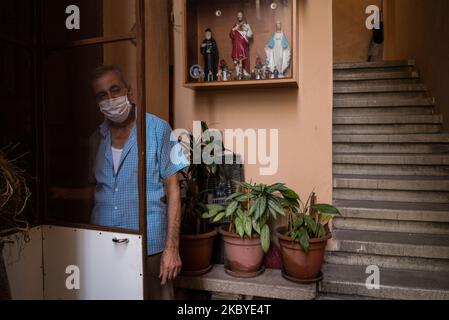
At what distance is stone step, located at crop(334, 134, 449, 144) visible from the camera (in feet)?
10.1

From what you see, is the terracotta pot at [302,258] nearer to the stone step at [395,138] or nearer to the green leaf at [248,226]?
the green leaf at [248,226]

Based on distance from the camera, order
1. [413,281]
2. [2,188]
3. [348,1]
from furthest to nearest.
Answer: [348,1] → [413,281] → [2,188]

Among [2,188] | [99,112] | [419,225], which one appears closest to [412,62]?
[419,225]

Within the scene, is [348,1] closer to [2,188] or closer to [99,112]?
[99,112]

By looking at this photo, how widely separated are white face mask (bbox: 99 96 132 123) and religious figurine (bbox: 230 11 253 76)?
110 cm

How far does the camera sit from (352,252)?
2311 millimetres

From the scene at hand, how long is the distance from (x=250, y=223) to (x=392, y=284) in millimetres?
916

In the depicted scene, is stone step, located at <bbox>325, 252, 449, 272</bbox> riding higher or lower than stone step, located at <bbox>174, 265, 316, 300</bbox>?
higher

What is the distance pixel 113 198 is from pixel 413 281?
1.79m

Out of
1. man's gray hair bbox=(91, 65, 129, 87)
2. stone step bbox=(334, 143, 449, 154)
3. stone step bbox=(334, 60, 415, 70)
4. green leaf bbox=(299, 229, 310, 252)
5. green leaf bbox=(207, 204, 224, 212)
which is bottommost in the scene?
green leaf bbox=(299, 229, 310, 252)

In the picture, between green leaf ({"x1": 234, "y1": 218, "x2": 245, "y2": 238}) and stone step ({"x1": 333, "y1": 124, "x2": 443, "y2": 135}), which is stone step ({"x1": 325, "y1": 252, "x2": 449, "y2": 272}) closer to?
green leaf ({"x1": 234, "y1": 218, "x2": 245, "y2": 238})

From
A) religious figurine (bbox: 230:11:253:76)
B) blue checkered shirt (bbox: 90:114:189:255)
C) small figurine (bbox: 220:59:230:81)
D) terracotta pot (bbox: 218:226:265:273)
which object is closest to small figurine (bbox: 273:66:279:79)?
religious figurine (bbox: 230:11:253:76)

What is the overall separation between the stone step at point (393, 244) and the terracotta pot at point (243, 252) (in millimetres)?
608

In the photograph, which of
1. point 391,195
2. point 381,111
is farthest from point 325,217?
point 381,111
